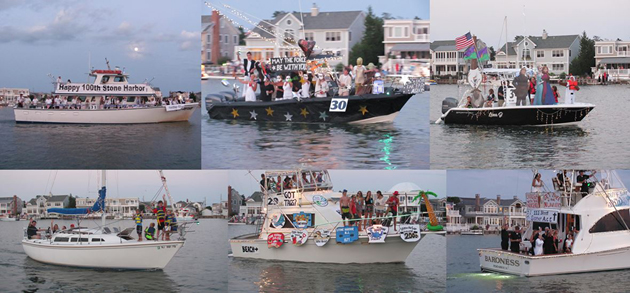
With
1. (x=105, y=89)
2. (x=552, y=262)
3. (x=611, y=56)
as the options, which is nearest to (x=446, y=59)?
(x=611, y=56)

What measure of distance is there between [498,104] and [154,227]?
18.1ft

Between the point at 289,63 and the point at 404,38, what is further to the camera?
the point at 289,63

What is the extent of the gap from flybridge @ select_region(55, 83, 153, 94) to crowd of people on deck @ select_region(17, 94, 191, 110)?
97mm

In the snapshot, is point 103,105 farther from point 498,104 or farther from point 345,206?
point 498,104

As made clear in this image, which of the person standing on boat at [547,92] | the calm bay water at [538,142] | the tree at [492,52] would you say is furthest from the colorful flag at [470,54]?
the person standing on boat at [547,92]

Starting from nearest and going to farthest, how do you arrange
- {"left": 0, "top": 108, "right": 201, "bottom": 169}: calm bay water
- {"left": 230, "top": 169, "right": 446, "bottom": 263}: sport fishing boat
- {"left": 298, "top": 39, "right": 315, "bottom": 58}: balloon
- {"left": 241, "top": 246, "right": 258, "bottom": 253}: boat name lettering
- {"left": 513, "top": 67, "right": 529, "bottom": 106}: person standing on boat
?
{"left": 298, "top": 39, "right": 315, "bottom": 58}: balloon
{"left": 0, "top": 108, "right": 201, "bottom": 169}: calm bay water
{"left": 230, "top": 169, "right": 446, "bottom": 263}: sport fishing boat
{"left": 513, "top": 67, "right": 529, "bottom": 106}: person standing on boat
{"left": 241, "top": 246, "right": 258, "bottom": 253}: boat name lettering

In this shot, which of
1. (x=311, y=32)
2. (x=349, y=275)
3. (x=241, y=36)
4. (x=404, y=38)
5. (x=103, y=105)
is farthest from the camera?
(x=103, y=105)

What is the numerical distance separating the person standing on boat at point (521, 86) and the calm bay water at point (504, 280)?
6.89 ft

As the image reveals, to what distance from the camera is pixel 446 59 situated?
13.9 m

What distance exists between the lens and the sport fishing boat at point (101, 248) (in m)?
14.5

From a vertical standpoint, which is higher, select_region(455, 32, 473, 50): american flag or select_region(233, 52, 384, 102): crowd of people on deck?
select_region(455, 32, 473, 50): american flag

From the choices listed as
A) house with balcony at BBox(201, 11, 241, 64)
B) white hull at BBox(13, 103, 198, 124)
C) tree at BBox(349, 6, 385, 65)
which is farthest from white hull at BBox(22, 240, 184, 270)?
tree at BBox(349, 6, 385, 65)

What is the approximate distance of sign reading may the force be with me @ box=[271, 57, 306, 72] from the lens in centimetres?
1359

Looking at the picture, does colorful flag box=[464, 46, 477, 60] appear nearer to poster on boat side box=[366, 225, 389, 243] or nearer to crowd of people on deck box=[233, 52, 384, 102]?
crowd of people on deck box=[233, 52, 384, 102]
